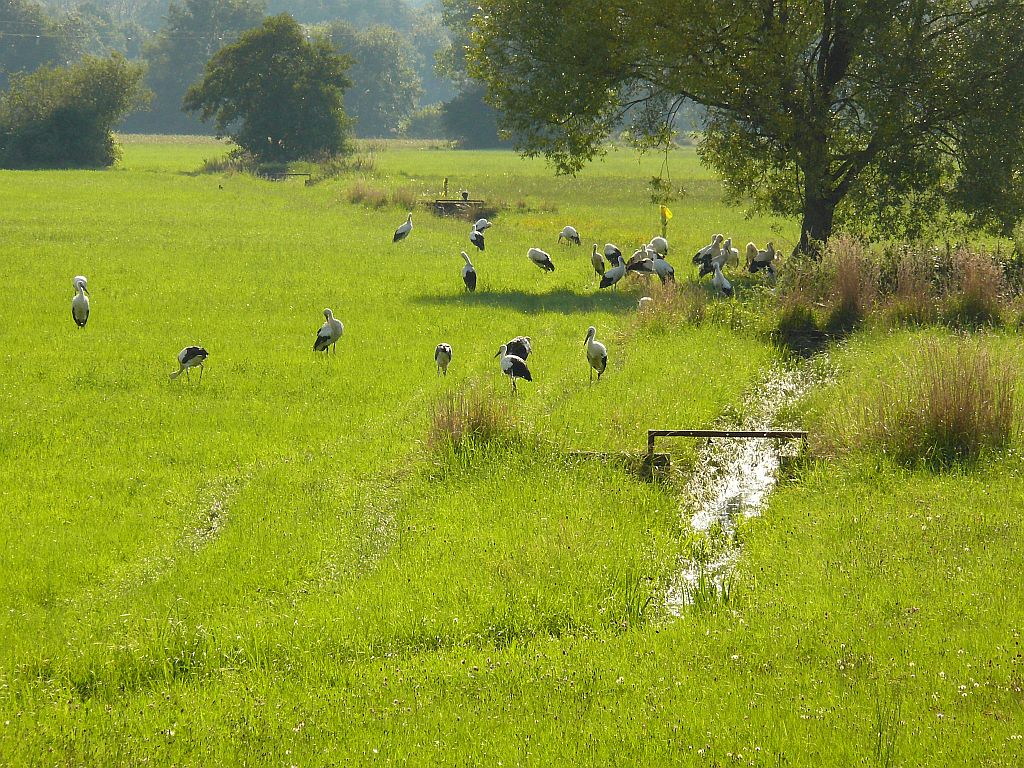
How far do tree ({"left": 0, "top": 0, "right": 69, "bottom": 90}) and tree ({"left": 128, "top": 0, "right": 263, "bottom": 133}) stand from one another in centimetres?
1021

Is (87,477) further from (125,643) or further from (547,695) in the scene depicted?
(547,695)

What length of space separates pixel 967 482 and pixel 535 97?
1614 centimetres

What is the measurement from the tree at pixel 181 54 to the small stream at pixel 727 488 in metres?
122

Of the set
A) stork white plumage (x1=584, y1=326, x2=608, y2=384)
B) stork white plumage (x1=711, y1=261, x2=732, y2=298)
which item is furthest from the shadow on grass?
stork white plumage (x1=584, y1=326, x2=608, y2=384)

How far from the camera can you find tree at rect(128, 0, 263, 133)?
129125 millimetres

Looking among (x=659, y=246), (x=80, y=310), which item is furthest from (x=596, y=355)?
(x=659, y=246)

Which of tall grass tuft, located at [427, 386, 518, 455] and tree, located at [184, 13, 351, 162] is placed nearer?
tall grass tuft, located at [427, 386, 518, 455]

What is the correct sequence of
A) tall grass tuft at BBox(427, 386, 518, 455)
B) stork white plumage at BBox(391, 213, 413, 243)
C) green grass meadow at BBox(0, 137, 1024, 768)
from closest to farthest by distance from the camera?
green grass meadow at BBox(0, 137, 1024, 768)
tall grass tuft at BBox(427, 386, 518, 455)
stork white plumage at BBox(391, 213, 413, 243)

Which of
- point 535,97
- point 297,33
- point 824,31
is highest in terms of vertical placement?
point 297,33

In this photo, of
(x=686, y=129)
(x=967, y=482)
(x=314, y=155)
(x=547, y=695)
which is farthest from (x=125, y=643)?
(x=686, y=129)

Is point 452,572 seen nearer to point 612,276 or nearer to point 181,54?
point 612,276

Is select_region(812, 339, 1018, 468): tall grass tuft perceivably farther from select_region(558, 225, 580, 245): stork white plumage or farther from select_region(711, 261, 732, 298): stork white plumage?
select_region(558, 225, 580, 245): stork white plumage

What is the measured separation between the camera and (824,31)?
24.5 metres

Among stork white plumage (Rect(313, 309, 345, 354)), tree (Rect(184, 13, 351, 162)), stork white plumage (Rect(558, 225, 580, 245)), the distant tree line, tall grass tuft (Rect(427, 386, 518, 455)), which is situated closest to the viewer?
tall grass tuft (Rect(427, 386, 518, 455))
